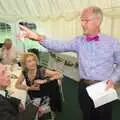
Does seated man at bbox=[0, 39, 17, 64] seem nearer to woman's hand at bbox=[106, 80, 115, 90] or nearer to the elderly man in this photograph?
the elderly man

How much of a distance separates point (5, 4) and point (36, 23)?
1.30 metres

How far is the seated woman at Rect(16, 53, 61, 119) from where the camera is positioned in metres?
3.60

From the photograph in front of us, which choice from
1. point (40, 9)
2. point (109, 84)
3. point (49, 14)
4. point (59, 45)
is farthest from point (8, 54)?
point (109, 84)

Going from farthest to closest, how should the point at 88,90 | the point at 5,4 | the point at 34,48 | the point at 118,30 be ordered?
1. the point at 34,48
2. the point at 5,4
3. the point at 118,30
4. the point at 88,90

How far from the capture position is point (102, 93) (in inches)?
96.8

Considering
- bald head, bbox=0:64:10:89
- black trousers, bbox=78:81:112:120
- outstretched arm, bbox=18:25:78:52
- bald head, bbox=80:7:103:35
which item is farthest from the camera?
black trousers, bbox=78:81:112:120

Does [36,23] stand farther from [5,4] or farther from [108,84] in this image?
[108,84]

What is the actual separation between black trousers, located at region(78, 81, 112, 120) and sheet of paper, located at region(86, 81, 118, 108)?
0.57 feet

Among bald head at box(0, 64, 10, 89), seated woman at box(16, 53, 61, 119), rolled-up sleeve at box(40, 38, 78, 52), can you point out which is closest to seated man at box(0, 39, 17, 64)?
seated woman at box(16, 53, 61, 119)

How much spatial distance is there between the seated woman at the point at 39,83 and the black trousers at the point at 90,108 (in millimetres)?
984

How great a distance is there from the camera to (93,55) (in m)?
2.61

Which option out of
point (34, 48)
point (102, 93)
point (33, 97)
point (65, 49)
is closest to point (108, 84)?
point (102, 93)

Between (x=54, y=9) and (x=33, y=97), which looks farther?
(x=54, y=9)

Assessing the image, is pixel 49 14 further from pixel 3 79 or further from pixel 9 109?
pixel 9 109
